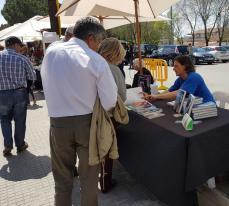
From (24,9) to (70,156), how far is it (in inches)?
1776

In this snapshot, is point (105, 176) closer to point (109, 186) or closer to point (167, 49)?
point (109, 186)

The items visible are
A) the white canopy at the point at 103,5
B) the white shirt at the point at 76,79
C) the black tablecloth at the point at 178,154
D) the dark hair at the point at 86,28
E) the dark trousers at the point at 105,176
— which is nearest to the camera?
the white shirt at the point at 76,79

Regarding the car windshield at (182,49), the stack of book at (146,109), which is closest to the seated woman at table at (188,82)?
the stack of book at (146,109)

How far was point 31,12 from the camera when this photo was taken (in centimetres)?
4409

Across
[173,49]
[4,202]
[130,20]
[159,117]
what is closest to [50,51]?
[159,117]

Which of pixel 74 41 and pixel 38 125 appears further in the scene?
pixel 38 125

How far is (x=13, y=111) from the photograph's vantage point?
509 centimetres

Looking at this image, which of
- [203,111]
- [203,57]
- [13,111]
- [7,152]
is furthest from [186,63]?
[203,57]

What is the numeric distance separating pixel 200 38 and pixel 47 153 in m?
78.3

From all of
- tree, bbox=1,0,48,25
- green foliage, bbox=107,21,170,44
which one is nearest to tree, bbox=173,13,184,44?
green foliage, bbox=107,21,170,44

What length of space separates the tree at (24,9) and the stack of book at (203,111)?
141ft

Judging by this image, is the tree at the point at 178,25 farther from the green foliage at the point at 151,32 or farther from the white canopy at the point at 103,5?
the white canopy at the point at 103,5

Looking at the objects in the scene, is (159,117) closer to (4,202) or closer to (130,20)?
(4,202)

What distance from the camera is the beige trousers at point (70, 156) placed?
2527 mm
